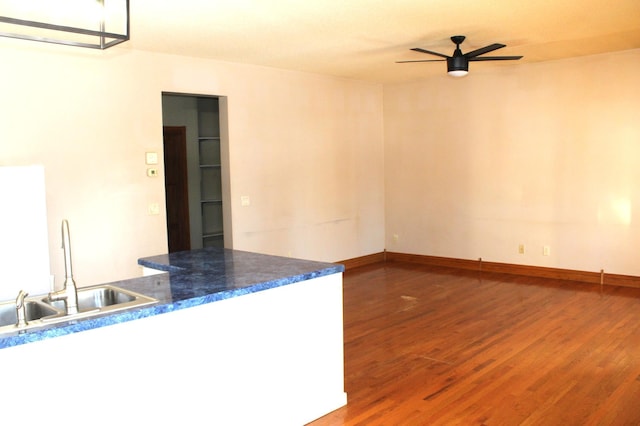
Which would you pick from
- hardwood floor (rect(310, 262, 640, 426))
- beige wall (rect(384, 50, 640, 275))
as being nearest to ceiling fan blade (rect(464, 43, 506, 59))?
beige wall (rect(384, 50, 640, 275))

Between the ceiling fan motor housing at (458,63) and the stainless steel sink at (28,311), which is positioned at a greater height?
the ceiling fan motor housing at (458,63)

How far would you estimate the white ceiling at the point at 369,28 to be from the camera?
4155 mm

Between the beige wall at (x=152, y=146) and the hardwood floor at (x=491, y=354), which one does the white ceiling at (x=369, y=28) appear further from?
the hardwood floor at (x=491, y=354)

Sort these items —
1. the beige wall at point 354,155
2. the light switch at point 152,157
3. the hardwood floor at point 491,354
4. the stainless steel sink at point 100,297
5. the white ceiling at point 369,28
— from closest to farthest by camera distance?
the stainless steel sink at point 100,297, the hardwood floor at point 491,354, the white ceiling at point 369,28, the beige wall at point 354,155, the light switch at point 152,157

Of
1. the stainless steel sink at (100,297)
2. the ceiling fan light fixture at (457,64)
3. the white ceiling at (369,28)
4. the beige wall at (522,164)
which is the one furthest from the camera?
the beige wall at (522,164)

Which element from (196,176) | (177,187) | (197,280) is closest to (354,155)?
(196,176)

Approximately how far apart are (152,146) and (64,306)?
325 centimetres

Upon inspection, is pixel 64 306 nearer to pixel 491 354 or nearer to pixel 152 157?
pixel 491 354

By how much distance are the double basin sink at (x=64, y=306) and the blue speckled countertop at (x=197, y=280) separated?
0.18 ft

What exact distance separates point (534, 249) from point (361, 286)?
2327mm

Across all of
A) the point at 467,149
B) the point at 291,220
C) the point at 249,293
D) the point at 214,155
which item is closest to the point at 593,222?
the point at 467,149

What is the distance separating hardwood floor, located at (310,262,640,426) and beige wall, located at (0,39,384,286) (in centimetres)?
142

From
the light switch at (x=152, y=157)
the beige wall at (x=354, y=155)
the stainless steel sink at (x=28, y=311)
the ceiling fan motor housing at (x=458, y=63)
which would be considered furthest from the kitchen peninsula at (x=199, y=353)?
the ceiling fan motor housing at (x=458, y=63)

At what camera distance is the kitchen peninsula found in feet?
7.30
